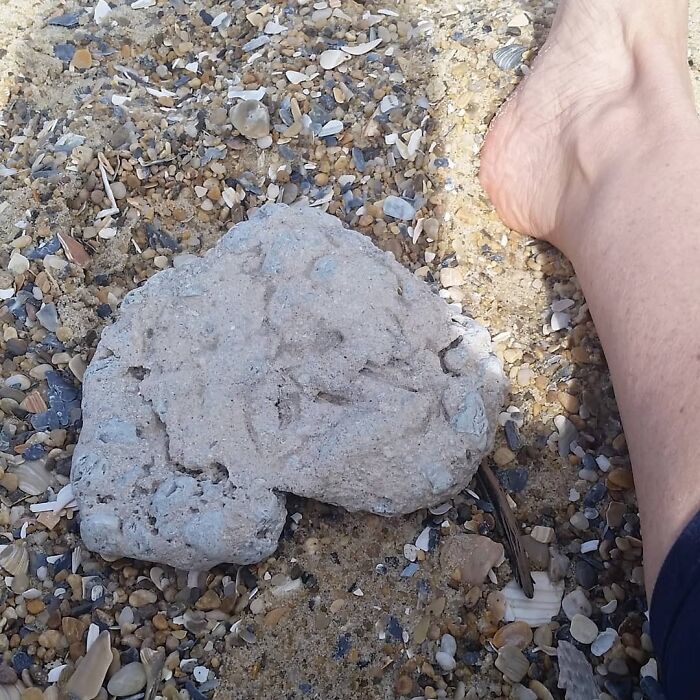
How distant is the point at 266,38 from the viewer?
2098 millimetres

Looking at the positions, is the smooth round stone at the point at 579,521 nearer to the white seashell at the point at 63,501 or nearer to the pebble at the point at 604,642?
the pebble at the point at 604,642

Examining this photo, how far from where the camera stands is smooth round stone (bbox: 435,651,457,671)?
131 cm

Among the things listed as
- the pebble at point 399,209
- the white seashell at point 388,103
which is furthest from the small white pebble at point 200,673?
the white seashell at point 388,103

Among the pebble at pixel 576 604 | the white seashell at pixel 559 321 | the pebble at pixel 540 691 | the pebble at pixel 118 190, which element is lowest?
the pebble at pixel 540 691

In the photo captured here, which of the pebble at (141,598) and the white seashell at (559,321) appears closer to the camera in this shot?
the pebble at (141,598)

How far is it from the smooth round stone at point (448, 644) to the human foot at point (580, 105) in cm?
92

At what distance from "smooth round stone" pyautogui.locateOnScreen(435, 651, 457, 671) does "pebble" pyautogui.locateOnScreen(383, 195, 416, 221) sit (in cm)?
101

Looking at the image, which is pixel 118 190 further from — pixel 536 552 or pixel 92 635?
pixel 536 552

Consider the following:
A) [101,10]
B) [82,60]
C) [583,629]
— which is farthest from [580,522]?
[101,10]

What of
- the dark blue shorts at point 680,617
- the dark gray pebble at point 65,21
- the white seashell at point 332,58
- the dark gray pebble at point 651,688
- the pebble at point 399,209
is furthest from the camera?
the dark gray pebble at point 65,21

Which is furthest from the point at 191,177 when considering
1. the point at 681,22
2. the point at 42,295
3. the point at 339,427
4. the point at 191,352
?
the point at 681,22

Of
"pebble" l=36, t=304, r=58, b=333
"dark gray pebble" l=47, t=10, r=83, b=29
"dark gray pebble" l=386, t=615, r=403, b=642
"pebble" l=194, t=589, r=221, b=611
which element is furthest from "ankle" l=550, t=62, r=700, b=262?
"dark gray pebble" l=47, t=10, r=83, b=29

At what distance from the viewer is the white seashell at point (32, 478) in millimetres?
1475

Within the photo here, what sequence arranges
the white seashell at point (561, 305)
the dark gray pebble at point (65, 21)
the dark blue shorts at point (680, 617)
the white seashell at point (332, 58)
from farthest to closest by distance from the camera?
1. the dark gray pebble at point (65, 21)
2. the white seashell at point (332, 58)
3. the white seashell at point (561, 305)
4. the dark blue shorts at point (680, 617)
